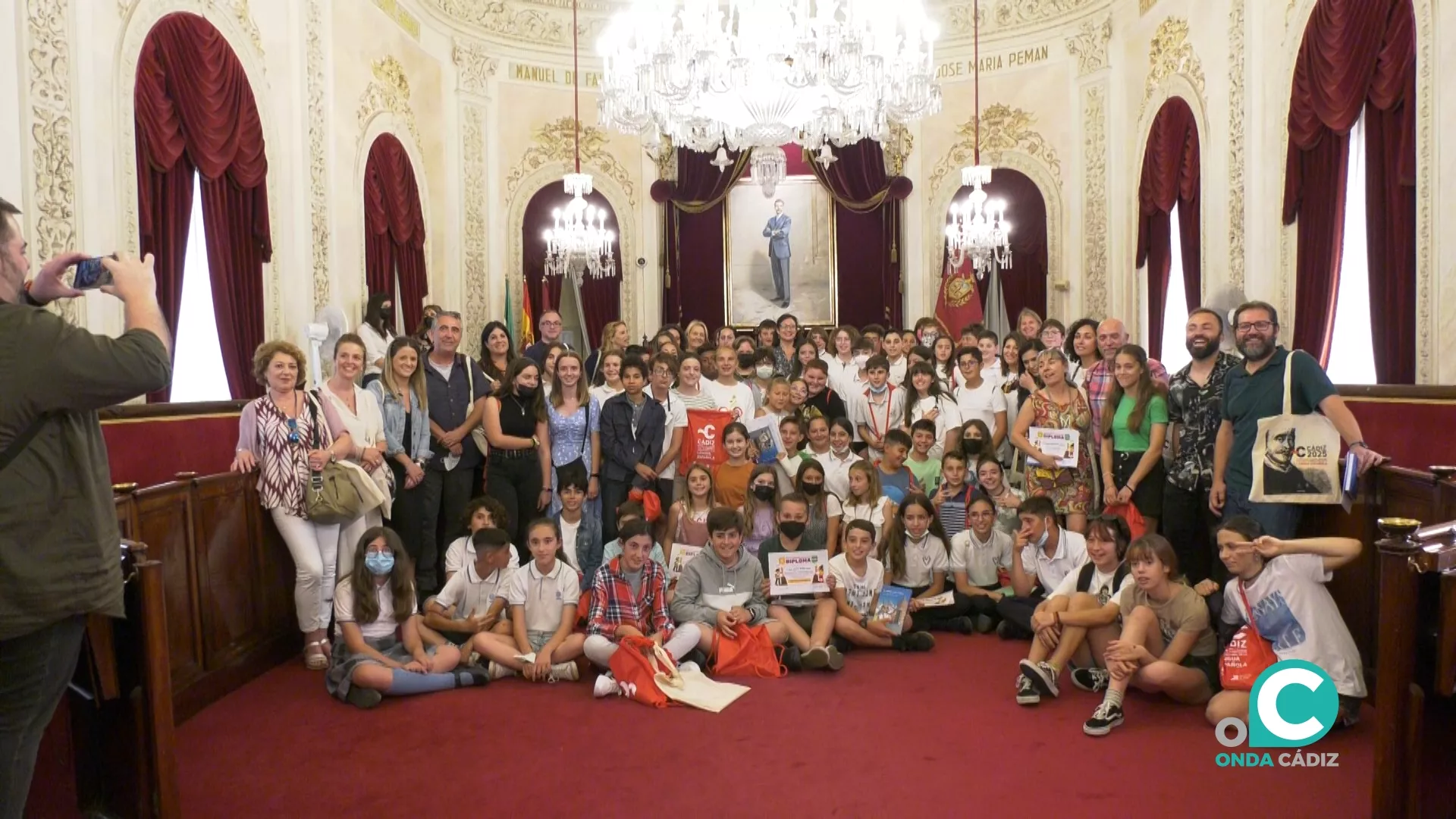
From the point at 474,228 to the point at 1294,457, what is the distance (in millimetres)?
9382

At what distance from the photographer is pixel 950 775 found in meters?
3.69

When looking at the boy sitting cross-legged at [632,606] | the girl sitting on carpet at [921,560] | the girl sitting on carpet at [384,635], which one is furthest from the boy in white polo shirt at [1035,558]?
the girl sitting on carpet at [384,635]

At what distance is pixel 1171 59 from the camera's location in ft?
→ 30.9

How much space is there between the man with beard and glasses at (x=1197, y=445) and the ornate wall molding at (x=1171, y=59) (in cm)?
483

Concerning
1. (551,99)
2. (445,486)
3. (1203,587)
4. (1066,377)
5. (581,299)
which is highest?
(551,99)

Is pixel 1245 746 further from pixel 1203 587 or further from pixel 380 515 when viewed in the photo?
pixel 380 515

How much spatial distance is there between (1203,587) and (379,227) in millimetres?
7943

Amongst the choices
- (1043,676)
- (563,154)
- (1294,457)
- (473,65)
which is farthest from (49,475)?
(563,154)

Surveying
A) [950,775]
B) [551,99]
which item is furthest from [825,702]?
[551,99]

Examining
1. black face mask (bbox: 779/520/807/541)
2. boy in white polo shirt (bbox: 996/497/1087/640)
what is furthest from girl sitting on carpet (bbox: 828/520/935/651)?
boy in white polo shirt (bbox: 996/497/1087/640)

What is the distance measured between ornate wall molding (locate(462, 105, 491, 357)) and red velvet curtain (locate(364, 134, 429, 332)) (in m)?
0.77

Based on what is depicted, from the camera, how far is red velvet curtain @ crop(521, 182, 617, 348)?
12.0m

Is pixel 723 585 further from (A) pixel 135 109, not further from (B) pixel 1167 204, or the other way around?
(B) pixel 1167 204

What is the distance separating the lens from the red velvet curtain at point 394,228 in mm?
9445
